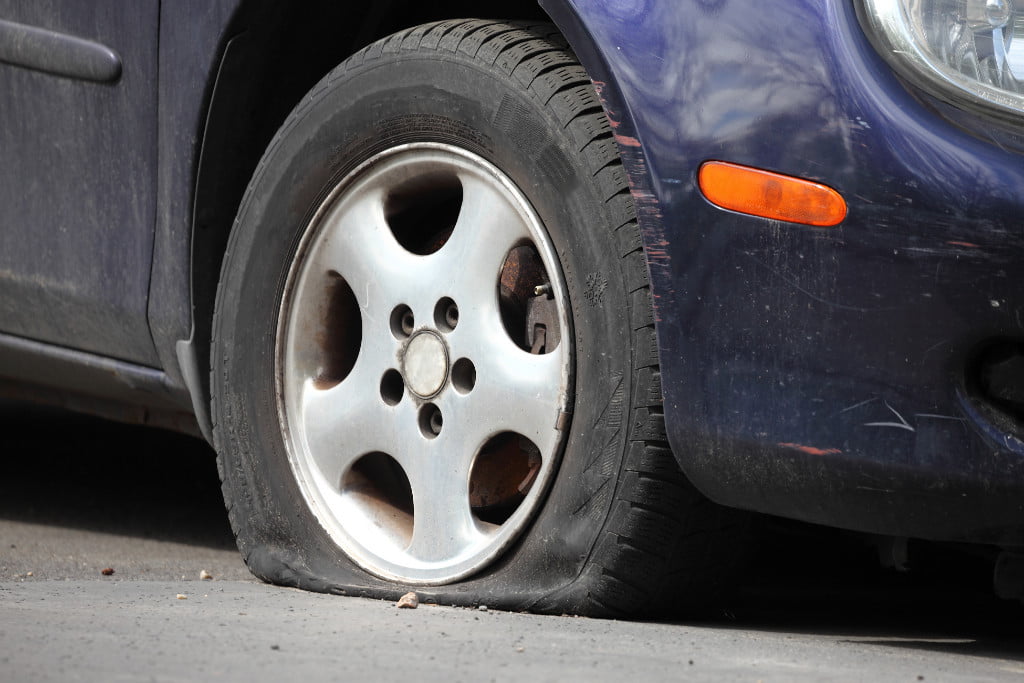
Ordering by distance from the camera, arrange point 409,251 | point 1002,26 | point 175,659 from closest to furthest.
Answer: point 175,659, point 1002,26, point 409,251

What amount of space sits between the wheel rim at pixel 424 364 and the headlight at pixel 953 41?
21.6 inches

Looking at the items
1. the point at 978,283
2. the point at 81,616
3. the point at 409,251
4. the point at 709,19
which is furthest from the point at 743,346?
the point at 81,616

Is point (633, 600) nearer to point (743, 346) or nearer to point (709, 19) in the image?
point (743, 346)

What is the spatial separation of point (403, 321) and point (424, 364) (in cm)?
10

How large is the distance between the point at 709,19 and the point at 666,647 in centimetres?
78

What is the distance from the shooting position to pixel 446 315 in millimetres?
2098

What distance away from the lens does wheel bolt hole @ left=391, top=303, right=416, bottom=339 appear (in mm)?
2145

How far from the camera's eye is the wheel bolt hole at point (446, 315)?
2.08m

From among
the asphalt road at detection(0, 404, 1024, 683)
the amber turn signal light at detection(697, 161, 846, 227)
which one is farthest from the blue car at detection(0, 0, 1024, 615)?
the asphalt road at detection(0, 404, 1024, 683)

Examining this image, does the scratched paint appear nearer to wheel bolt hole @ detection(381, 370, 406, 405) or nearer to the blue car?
the blue car

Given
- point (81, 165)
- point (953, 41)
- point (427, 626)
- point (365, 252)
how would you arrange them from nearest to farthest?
point (953, 41), point (427, 626), point (365, 252), point (81, 165)

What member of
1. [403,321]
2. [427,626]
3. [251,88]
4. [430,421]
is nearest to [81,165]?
[251,88]

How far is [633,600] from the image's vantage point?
6.28 ft

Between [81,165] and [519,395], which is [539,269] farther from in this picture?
[81,165]
